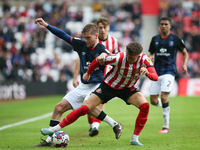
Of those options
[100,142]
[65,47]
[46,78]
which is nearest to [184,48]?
[100,142]

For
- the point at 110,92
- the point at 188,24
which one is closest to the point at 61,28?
the point at 188,24

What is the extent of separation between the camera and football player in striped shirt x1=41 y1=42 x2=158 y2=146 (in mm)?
5148

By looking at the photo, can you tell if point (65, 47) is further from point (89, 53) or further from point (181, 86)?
point (89, 53)

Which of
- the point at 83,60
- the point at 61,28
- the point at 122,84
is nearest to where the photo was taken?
the point at 122,84

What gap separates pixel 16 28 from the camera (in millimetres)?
21125

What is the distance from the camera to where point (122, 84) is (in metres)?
5.40

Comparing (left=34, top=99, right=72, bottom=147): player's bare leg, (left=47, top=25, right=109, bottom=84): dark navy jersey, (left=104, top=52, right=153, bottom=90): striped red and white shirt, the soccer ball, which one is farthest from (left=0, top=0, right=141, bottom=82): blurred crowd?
(left=104, top=52, right=153, bottom=90): striped red and white shirt

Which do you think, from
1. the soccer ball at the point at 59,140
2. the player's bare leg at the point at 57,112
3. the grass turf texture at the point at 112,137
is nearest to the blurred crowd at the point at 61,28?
the grass turf texture at the point at 112,137

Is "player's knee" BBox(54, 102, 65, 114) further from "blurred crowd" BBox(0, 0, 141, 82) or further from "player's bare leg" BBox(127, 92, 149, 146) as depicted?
"blurred crowd" BBox(0, 0, 141, 82)

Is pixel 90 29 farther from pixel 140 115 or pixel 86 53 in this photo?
pixel 140 115

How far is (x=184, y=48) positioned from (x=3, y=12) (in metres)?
17.4

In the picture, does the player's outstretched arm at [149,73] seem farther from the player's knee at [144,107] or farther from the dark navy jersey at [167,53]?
the dark navy jersey at [167,53]

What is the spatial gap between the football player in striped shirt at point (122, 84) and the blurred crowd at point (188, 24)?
13.9m

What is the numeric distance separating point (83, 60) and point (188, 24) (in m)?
17.3
